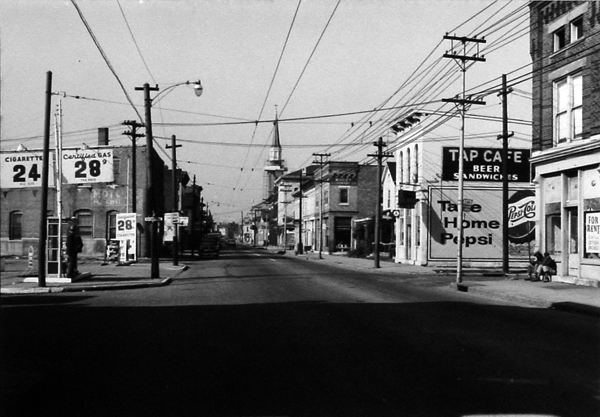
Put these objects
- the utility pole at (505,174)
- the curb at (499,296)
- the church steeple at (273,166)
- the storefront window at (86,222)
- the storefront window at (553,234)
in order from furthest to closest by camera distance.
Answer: the church steeple at (273,166) → the storefront window at (86,222) → the utility pole at (505,174) → the storefront window at (553,234) → the curb at (499,296)

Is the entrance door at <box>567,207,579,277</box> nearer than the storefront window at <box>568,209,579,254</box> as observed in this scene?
Yes

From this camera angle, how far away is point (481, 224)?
38219 mm

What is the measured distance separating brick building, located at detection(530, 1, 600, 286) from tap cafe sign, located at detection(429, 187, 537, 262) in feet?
43.0

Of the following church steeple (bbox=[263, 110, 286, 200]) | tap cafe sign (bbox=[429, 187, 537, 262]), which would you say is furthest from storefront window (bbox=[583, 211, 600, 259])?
church steeple (bbox=[263, 110, 286, 200])

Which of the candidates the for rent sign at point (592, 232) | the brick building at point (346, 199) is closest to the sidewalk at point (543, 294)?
the for rent sign at point (592, 232)

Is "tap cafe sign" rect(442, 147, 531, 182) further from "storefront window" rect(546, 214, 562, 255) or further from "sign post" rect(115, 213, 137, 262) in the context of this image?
"sign post" rect(115, 213, 137, 262)

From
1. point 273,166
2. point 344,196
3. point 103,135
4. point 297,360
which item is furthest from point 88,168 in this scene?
point 273,166

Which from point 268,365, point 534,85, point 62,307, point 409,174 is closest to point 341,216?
point 409,174

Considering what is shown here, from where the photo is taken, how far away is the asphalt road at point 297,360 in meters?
6.22

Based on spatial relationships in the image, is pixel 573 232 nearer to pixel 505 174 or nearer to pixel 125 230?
pixel 505 174

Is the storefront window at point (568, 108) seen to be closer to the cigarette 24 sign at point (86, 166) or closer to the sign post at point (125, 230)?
the sign post at point (125, 230)

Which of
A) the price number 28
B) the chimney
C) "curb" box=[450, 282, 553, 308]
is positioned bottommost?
"curb" box=[450, 282, 553, 308]

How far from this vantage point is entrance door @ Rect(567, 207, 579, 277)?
71.5 ft

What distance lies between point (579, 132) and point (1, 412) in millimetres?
20579
